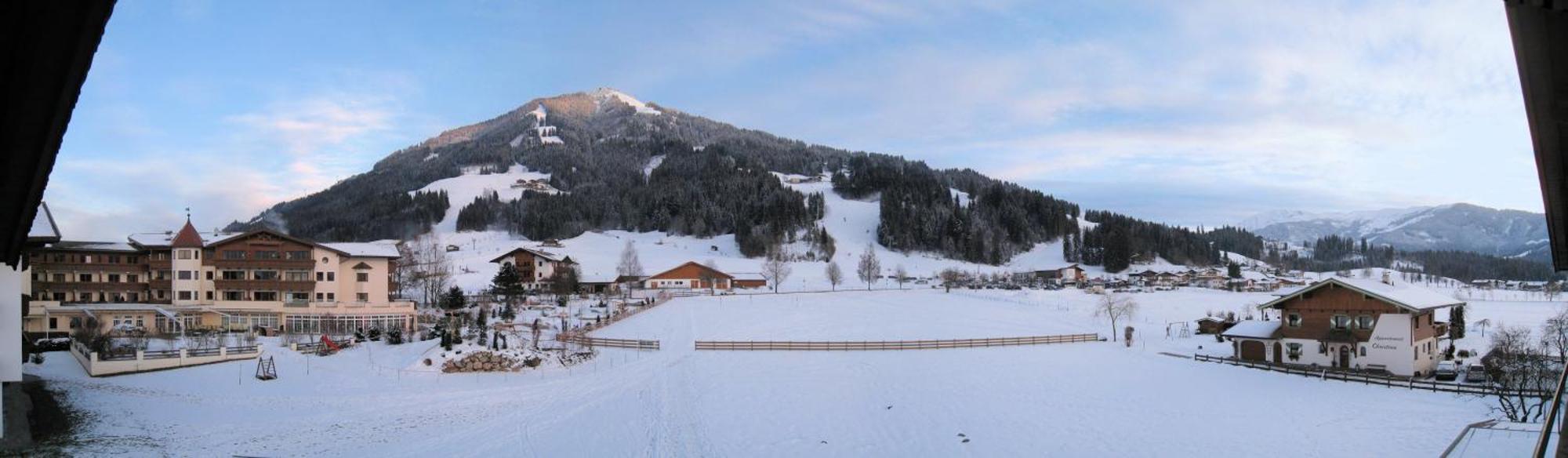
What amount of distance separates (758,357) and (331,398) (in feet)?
60.8

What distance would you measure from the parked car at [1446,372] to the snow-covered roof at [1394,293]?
2.51 metres

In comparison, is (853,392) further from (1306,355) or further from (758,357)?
(1306,355)

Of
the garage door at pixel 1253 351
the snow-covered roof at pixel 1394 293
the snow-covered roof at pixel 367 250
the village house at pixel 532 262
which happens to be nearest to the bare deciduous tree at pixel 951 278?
the village house at pixel 532 262

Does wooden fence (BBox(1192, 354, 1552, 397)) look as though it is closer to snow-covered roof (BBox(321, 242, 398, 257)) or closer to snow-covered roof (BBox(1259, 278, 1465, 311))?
snow-covered roof (BBox(1259, 278, 1465, 311))

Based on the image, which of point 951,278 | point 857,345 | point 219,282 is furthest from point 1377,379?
point 951,278

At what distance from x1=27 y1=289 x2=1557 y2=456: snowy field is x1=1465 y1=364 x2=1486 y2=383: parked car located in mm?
4488

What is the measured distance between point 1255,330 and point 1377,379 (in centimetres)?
717

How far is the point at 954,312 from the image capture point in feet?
202

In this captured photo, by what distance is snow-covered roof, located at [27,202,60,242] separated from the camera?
55.6ft

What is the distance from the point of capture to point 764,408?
2581 cm

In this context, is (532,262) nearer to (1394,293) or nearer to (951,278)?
(951,278)

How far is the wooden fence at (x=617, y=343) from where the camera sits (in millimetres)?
42062

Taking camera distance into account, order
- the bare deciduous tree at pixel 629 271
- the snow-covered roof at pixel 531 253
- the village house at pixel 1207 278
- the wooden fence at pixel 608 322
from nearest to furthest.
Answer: the wooden fence at pixel 608 322 < the snow-covered roof at pixel 531 253 < the bare deciduous tree at pixel 629 271 < the village house at pixel 1207 278

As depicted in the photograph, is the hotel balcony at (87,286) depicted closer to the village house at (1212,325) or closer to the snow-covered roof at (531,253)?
the snow-covered roof at (531,253)
